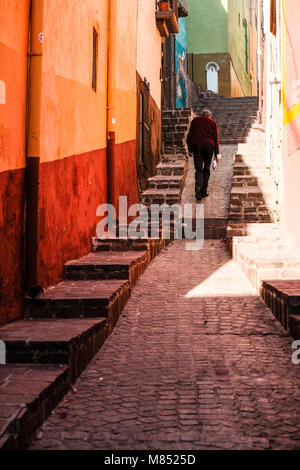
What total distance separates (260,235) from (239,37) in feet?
67.8

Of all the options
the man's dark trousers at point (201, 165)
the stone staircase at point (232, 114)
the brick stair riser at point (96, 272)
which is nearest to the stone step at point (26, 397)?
the brick stair riser at point (96, 272)

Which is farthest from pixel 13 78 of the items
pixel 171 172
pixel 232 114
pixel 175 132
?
pixel 232 114

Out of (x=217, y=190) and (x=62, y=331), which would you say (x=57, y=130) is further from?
(x=217, y=190)

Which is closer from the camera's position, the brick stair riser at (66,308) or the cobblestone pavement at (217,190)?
the brick stair riser at (66,308)

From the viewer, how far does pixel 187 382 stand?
10.8 feet

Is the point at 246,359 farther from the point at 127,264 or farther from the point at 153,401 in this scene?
the point at 127,264

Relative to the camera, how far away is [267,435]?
256 cm

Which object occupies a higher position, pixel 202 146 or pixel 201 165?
pixel 202 146

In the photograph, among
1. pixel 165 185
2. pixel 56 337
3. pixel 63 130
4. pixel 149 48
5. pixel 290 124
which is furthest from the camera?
pixel 149 48

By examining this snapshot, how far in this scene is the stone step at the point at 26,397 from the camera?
2.35 meters

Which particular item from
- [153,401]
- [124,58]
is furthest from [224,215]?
[153,401]

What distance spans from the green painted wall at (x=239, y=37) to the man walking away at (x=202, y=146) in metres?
14.2

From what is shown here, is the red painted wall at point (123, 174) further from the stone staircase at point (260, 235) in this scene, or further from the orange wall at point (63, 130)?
the stone staircase at point (260, 235)
